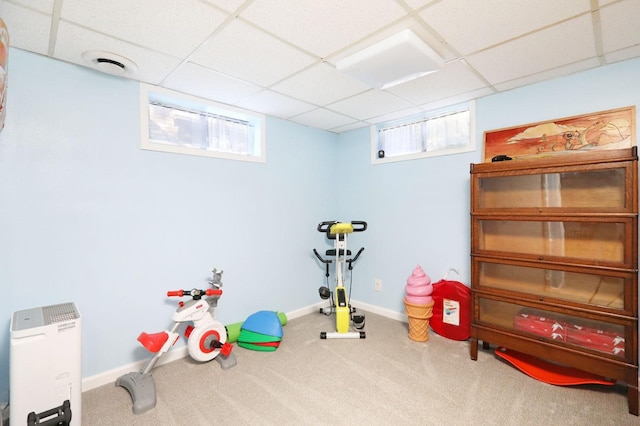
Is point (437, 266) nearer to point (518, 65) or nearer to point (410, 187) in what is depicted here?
point (410, 187)

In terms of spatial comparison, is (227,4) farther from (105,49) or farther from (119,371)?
(119,371)

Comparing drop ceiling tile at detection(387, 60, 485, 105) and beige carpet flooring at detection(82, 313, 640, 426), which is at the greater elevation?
drop ceiling tile at detection(387, 60, 485, 105)

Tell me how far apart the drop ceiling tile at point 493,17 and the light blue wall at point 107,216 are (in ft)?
Result: 6.89

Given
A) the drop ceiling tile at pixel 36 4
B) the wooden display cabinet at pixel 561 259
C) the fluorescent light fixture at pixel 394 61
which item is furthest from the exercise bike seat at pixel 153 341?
the wooden display cabinet at pixel 561 259

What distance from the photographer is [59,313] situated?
1.73 metres

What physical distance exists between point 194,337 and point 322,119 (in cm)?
252

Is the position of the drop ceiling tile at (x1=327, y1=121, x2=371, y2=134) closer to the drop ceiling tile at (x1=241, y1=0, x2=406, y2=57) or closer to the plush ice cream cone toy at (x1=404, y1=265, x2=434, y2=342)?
the drop ceiling tile at (x1=241, y1=0, x2=406, y2=57)

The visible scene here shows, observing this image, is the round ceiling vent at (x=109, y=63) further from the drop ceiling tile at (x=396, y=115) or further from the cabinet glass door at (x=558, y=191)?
the cabinet glass door at (x=558, y=191)

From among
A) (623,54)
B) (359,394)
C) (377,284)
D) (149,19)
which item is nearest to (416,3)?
(149,19)

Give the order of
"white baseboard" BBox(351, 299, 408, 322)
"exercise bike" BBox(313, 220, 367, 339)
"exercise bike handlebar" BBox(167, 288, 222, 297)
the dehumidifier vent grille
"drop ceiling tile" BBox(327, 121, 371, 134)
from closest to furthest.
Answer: the dehumidifier vent grille, "exercise bike handlebar" BBox(167, 288, 222, 297), "exercise bike" BBox(313, 220, 367, 339), "white baseboard" BBox(351, 299, 408, 322), "drop ceiling tile" BBox(327, 121, 371, 134)

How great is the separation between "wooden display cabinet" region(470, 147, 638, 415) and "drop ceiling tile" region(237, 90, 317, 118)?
1.73m

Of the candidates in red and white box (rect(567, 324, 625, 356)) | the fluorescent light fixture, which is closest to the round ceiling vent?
the fluorescent light fixture

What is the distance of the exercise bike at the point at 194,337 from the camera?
2102 mm

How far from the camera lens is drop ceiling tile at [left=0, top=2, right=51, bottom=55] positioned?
59.4 inches
